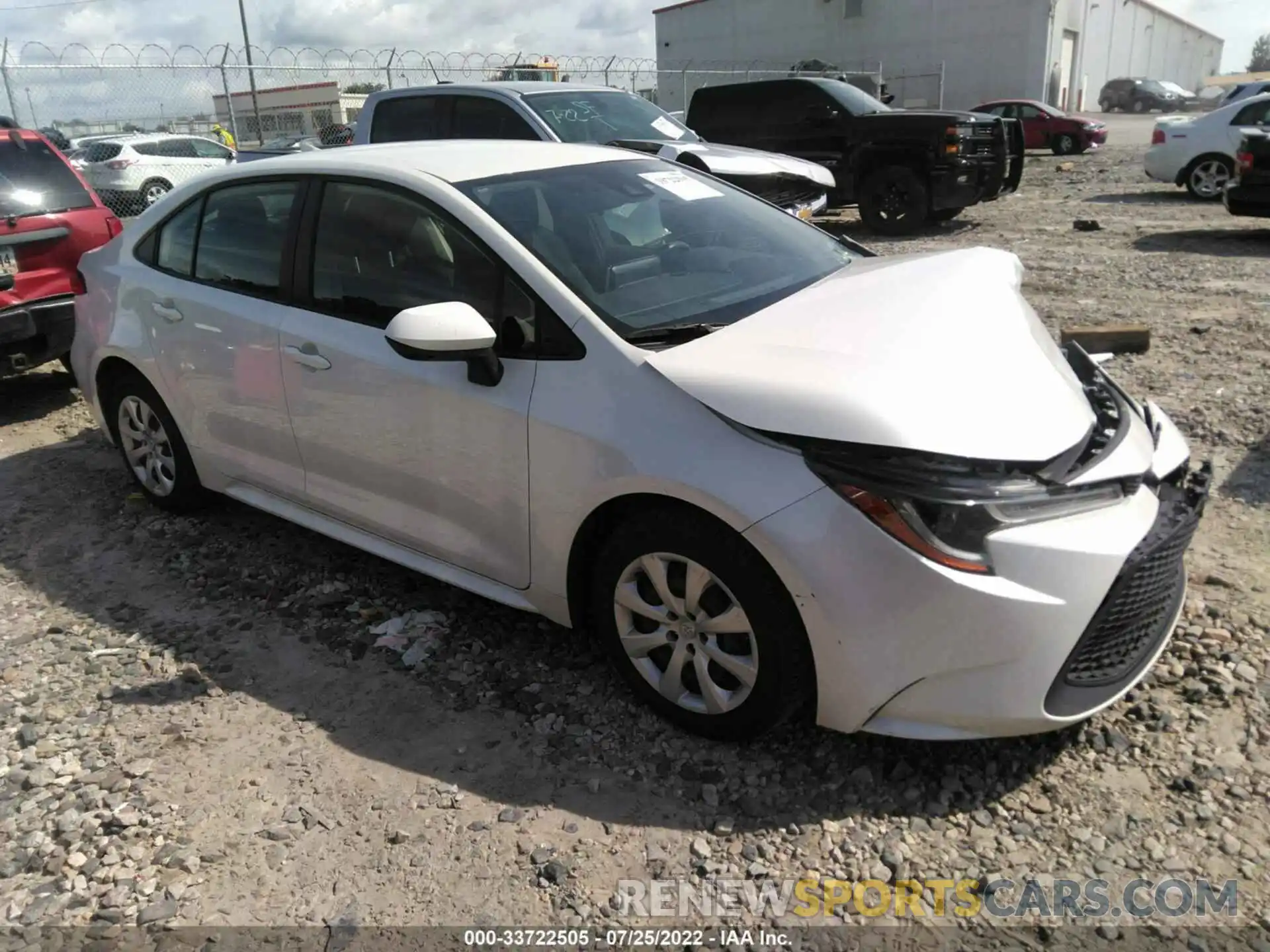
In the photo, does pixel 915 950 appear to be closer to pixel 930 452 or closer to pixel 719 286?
pixel 930 452

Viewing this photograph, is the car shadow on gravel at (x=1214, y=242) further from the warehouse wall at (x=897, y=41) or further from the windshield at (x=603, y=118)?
the warehouse wall at (x=897, y=41)

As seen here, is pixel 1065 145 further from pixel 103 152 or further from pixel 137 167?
pixel 103 152

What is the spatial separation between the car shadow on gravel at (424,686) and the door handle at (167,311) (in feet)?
3.26

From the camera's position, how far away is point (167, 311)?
417 centimetres

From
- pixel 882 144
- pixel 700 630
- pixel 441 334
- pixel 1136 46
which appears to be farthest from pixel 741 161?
pixel 1136 46

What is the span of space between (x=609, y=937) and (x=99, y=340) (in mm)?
3765

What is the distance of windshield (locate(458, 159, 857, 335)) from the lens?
120 inches

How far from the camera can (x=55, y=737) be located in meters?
3.09

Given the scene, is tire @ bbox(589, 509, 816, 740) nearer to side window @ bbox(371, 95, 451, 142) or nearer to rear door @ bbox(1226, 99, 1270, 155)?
side window @ bbox(371, 95, 451, 142)

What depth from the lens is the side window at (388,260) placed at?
3139 mm

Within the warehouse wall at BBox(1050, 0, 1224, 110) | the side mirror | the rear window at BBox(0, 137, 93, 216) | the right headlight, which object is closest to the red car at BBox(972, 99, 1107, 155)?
the warehouse wall at BBox(1050, 0, 1224, 110)

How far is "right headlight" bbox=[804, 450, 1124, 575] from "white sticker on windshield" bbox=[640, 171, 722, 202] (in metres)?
1.70

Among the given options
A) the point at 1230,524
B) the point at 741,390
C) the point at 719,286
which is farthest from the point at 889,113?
the point at 741,390

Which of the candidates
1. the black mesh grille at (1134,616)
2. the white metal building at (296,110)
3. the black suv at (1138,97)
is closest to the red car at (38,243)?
the black mesh grille at (1134,616)
